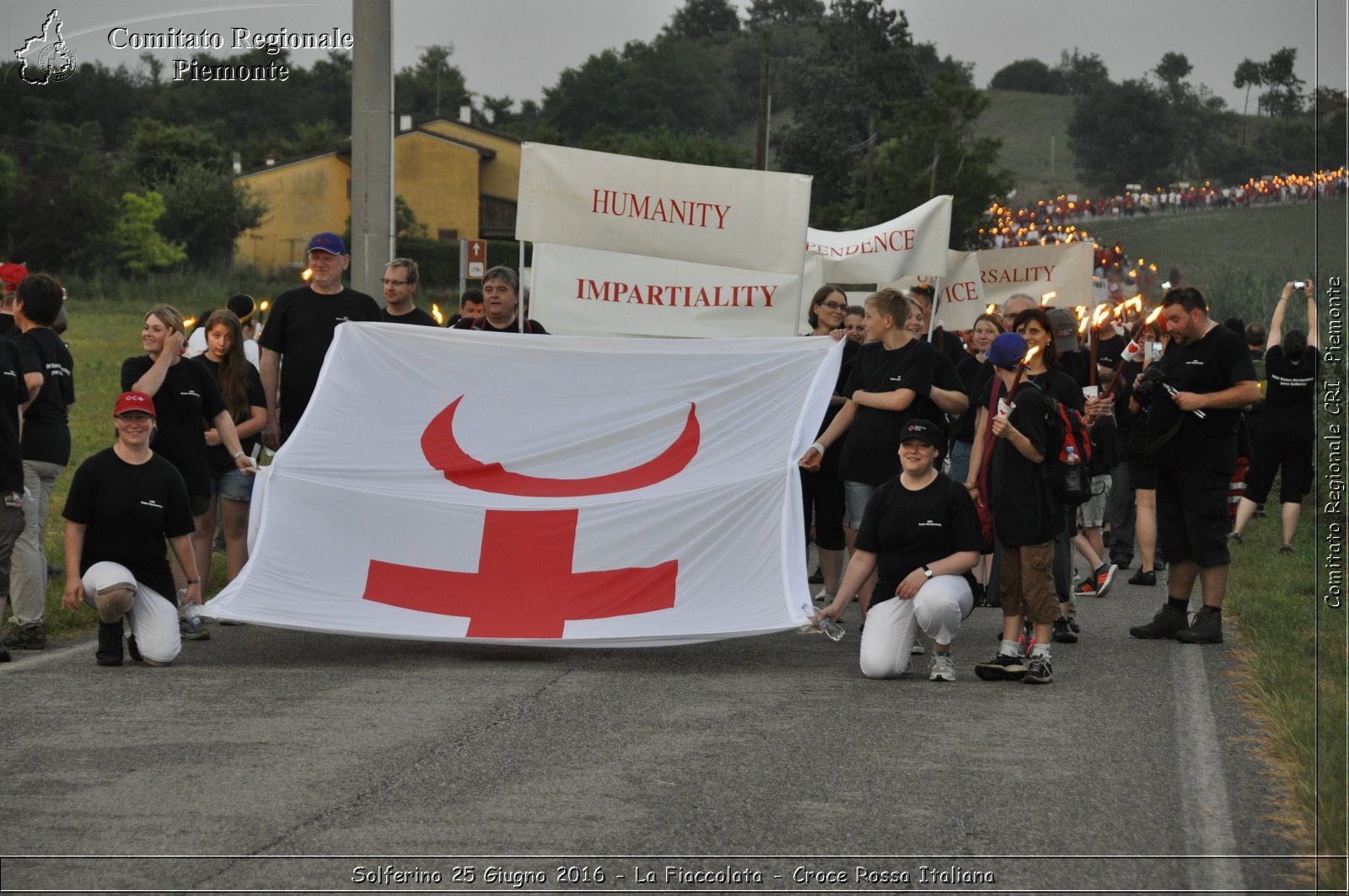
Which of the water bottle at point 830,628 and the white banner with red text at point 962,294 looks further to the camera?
the white banner with red text at point 962,294

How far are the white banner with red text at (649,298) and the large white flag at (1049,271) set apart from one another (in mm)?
5544

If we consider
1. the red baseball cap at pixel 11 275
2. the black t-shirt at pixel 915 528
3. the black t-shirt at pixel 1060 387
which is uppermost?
the red baseball cap at pixel 11 275

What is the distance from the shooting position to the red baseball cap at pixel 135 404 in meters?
8.34

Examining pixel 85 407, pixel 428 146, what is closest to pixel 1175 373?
pixel 85 407

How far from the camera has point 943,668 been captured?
8.20 m

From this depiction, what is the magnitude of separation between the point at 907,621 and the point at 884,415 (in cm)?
149

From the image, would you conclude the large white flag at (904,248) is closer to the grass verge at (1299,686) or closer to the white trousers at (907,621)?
the grass verge at (1299,686)

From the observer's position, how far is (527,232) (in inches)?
448

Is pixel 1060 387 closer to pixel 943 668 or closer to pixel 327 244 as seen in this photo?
pixel 943 668

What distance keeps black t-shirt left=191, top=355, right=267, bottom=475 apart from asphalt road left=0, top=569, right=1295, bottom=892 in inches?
55.5

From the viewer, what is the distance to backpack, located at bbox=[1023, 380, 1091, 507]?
27.9ft

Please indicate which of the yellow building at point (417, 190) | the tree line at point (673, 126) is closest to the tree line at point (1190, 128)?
the tree line at point (673, 126)

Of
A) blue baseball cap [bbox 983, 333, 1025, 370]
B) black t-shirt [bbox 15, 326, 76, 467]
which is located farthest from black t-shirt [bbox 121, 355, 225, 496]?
blue baseball cap [bbox 983, 333, 1025, 370]

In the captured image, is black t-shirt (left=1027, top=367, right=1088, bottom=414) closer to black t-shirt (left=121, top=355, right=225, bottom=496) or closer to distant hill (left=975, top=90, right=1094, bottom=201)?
black t-shirt (left=121, top=355, right=225, bottom=496)
